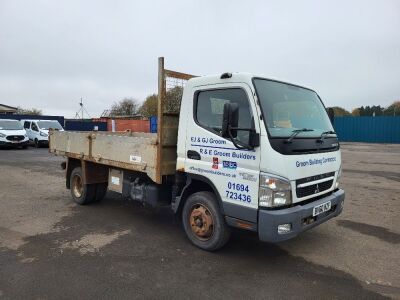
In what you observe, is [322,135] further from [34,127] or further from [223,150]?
[34,127]

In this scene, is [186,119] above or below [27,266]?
above

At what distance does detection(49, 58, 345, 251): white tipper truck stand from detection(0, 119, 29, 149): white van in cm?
1795

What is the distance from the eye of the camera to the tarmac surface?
372cm

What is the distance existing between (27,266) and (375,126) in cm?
3426

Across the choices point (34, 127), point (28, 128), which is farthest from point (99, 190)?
point (28, 128)

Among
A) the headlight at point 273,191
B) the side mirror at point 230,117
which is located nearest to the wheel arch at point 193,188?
the headlight at point 273,191

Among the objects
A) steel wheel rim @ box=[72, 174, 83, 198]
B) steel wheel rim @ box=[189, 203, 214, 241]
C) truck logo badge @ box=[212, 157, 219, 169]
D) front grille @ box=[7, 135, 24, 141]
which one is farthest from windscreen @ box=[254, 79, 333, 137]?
front grille @ box=[7, 135, 24, 141]

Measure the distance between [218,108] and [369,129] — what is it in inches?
1290

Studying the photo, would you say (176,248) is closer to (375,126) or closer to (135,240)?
(135,240)

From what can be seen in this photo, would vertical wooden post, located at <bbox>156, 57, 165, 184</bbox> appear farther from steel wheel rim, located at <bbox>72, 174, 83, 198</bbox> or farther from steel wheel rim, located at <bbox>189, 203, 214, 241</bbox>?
steel wheel rim, located at <bbox>72, 174, 83, 198</bbox>

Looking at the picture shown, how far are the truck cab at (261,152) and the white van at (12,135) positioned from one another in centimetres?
1931

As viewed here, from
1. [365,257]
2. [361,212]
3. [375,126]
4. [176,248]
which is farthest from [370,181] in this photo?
[375,126]

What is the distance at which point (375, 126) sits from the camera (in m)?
32.6

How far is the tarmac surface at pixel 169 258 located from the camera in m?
3.72
